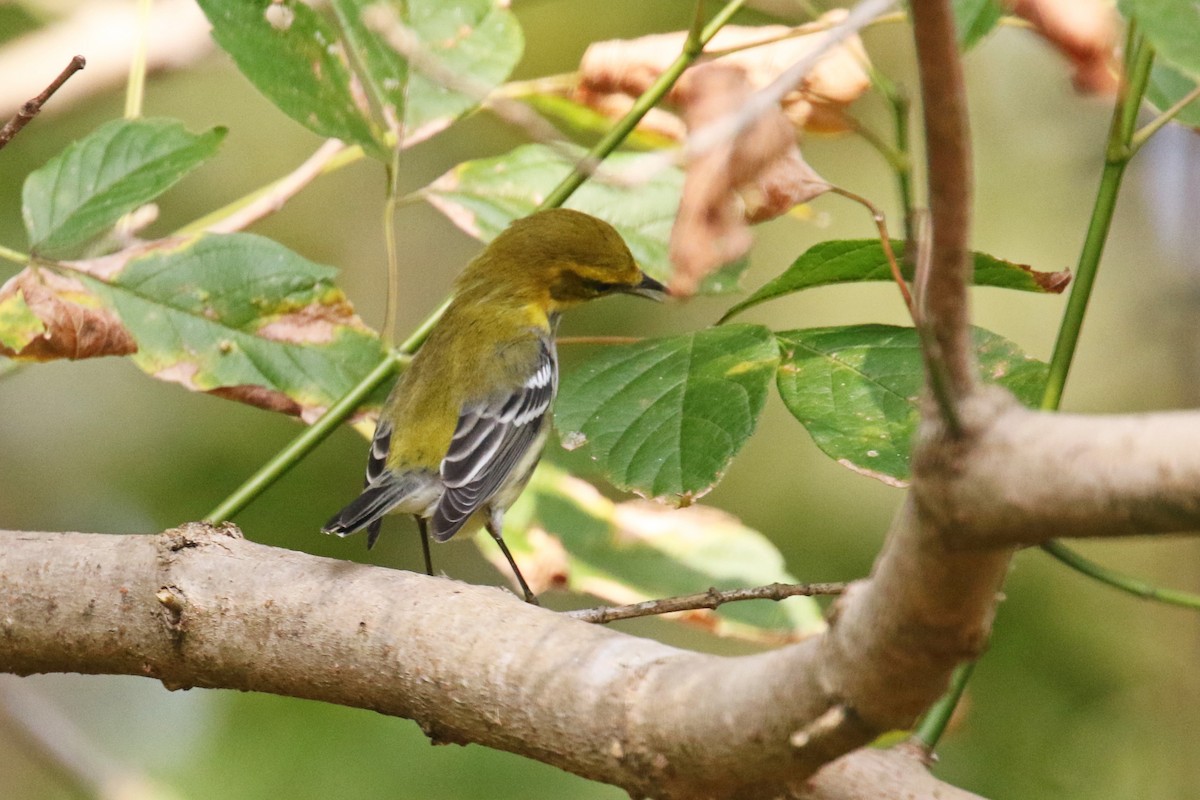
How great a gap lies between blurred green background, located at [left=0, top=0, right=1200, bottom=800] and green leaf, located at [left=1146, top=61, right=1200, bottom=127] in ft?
5.07

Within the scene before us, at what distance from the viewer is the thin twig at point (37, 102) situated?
1579 mm

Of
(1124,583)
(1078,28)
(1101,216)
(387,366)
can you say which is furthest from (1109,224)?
(387,366)

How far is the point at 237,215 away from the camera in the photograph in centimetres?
251

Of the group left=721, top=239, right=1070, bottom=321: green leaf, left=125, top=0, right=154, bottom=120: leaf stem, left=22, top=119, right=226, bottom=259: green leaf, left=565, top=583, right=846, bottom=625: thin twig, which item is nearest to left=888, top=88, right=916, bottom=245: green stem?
left=721, top=239, right=1070, bottom=321: green leaf

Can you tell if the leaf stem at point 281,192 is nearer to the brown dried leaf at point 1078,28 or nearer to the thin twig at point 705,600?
the thin twig at point 705,600

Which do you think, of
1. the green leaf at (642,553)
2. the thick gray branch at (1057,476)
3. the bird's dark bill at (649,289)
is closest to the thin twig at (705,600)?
the green leaf at (642,553)

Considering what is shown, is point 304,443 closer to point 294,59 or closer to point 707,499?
point 294,59

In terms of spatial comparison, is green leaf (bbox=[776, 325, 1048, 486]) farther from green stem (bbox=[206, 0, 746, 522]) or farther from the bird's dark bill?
the bird's dark bill

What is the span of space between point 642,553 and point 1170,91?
1.21 metres

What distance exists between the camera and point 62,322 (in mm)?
1880

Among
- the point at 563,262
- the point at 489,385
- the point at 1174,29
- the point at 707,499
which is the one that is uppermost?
the point at 1174,29

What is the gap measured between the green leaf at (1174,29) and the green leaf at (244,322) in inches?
52.4

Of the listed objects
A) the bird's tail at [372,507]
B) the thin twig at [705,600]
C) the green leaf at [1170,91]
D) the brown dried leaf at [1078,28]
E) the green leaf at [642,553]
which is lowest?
the bird's tail at [372,507]

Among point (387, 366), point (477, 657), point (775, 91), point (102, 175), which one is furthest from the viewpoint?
point (387, 366)
